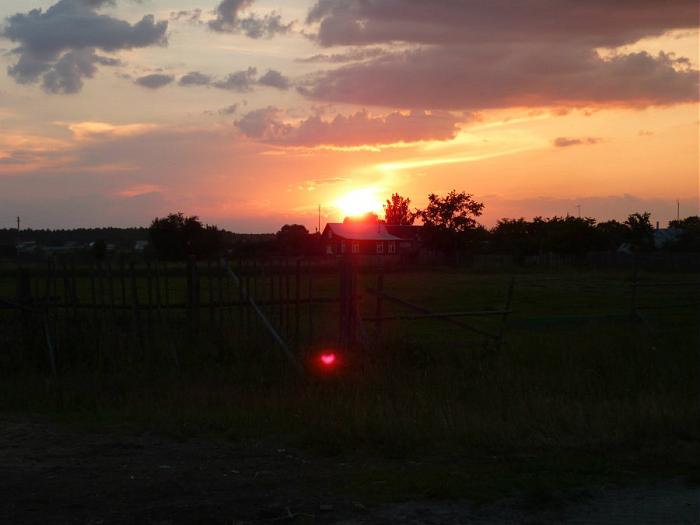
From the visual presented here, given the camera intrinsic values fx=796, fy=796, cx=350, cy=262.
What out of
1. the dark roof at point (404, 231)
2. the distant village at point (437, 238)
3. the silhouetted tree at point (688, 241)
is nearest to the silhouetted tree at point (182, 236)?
the distant village at point (437, 238)

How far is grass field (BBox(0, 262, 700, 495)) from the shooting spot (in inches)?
296

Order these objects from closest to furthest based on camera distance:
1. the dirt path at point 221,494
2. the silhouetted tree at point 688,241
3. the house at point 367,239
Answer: the dirt path at point 221,494 < the silhouetted tree at point 688,241 < the house at point 367,239

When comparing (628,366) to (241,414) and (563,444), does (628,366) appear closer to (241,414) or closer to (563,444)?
(563,444)

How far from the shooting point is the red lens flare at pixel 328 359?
1138 centimetres

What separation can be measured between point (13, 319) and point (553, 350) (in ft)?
28.5

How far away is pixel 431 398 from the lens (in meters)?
9.62

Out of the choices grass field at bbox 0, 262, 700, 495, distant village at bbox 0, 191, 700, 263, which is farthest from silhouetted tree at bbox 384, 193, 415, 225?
grass field at bbox 0, 262, 700, 495

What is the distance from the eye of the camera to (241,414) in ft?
29.3

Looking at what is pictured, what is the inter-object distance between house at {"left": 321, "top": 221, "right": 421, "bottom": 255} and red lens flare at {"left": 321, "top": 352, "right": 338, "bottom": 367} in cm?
7411

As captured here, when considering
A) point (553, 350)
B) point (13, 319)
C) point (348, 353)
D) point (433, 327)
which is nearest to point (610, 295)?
point (433, 327)

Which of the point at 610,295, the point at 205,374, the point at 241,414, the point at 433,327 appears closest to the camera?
the point at 241,414

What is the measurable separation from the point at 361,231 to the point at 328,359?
80.0m

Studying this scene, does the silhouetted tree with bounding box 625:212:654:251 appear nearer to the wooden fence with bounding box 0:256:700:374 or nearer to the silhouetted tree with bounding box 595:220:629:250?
the silhouetted tree with bounding box 595:220:629:250

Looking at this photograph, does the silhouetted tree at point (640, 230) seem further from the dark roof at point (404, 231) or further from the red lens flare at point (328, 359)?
the red lens flare at point (328, 359)
